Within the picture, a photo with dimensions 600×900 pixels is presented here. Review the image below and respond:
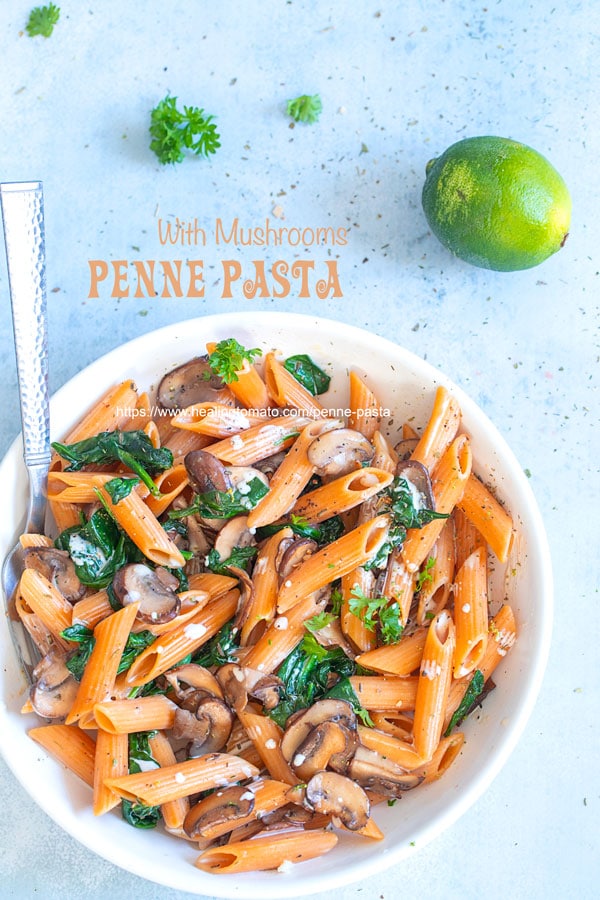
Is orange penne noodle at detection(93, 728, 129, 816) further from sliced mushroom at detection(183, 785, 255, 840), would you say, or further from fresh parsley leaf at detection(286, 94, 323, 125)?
fresh parsley leaf at detection(286, 94, 323, 125)

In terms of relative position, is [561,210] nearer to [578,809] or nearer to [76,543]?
[76,543]

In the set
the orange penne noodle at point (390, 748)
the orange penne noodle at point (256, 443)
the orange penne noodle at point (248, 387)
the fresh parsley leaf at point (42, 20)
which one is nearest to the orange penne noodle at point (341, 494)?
the orange penne noodle at point (256, 443)

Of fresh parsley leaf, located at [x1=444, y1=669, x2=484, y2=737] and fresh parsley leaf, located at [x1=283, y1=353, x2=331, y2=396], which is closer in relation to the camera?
fresh parsley leaf, located at [x1=444, y1=669, x2=484, y2=737]

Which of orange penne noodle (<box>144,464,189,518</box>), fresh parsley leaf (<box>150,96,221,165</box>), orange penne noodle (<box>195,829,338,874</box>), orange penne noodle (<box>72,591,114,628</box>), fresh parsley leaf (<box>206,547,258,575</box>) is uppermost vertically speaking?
fresh parsley leaf (<box>150,96,221,165</box>)

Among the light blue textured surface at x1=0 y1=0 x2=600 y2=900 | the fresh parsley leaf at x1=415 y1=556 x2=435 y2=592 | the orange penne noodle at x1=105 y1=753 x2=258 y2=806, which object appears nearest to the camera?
the orange penne noodle at x1=105 y1=753 x2=258 y2=806

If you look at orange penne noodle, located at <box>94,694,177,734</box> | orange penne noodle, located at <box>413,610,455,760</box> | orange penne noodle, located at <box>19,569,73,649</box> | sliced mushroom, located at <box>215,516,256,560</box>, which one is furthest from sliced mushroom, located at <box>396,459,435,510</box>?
orange penne noodle, located at <box>19,569,73,649</box>

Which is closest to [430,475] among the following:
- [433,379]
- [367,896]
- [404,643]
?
[433,379]

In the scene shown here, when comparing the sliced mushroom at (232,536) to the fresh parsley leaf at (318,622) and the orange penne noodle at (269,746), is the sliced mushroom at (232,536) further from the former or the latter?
the orange penne noodle at (269,746)
